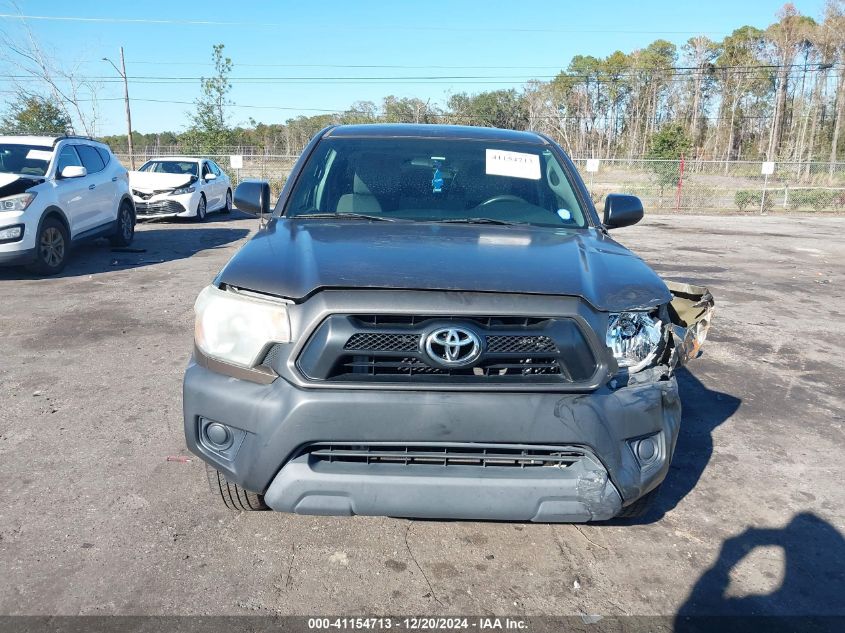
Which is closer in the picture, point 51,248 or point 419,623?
point 419,623

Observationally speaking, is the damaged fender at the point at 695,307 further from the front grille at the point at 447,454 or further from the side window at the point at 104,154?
the side window at the point at 104,154

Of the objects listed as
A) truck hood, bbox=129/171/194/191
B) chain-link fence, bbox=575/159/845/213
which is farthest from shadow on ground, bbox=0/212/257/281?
chain-link fence, bbox=575/159/845/213

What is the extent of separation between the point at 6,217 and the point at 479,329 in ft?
25.4

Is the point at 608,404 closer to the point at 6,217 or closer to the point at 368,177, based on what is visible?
the point at 368,177

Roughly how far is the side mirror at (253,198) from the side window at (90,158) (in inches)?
291

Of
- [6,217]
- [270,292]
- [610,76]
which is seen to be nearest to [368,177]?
[270,292]

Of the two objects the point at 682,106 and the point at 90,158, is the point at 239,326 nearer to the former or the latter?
the point at 90,158

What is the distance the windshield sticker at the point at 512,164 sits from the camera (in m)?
3.93

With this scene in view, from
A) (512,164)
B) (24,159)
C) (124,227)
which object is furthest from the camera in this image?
(124,227)

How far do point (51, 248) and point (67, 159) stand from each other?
154cm

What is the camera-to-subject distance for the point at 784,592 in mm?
2670

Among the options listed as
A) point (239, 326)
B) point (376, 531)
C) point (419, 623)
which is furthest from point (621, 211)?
point (419, 623)

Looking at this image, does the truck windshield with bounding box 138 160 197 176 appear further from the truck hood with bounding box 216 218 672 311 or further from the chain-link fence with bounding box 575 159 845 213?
the chain-link fence with bounding box 575 159 845 213

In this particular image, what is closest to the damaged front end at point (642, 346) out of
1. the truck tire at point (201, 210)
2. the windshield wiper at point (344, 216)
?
the windshield wiper at point (344, 216)
